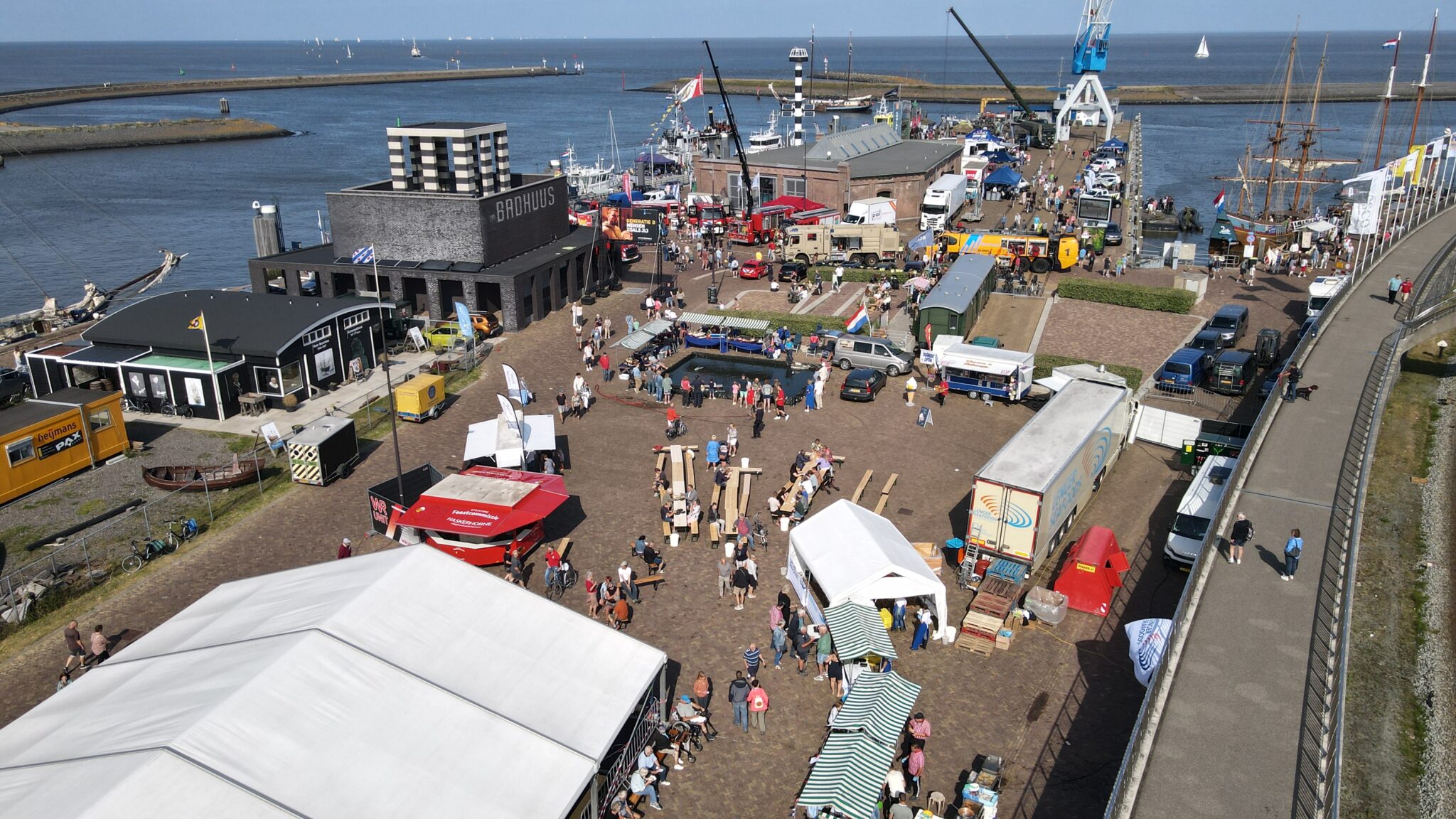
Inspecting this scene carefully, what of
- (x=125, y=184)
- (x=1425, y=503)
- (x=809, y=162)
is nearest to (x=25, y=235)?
(x=125, y=184)

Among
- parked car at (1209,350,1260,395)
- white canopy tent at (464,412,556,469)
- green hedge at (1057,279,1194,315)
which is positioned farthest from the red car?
white canopy tent at (464,412,556,469)

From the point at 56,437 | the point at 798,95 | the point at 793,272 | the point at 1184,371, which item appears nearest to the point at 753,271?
the point at 793,272

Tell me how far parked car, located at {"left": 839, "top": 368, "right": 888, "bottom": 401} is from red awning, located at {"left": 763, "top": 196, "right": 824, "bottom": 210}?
29074 millimetres

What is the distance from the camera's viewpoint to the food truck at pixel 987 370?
32.9m

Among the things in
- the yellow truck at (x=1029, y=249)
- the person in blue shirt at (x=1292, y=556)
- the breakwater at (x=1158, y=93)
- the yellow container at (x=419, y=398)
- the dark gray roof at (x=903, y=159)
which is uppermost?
the breakwater at (x=1158, y=93)

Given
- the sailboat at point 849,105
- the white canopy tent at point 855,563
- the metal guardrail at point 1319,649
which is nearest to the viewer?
the metal guardrail at point 1319,649

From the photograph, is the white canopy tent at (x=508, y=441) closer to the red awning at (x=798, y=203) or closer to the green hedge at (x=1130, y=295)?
the green hedge at (x=1130, y=295)

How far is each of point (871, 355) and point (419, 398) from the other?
15946mm

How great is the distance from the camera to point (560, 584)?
2178cm

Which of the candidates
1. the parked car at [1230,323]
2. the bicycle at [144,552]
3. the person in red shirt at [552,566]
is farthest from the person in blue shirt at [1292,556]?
the bicycle at [144,552]

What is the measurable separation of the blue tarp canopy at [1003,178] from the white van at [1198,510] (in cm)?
4651

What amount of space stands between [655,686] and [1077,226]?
4868cm

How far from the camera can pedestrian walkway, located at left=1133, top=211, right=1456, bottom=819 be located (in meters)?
13.5

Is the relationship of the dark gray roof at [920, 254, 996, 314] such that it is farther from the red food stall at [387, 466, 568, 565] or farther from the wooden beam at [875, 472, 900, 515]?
the red food stall at [387, 466, 568, 565]
